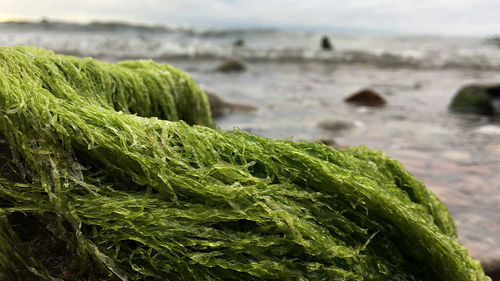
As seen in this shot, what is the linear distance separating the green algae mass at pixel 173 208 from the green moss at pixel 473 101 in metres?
7.40

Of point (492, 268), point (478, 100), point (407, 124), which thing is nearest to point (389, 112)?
point (407, 124)

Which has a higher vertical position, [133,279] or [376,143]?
[133,279]

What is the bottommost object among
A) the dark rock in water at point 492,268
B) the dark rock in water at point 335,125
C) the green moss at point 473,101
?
the dark rock in water at point 492,268

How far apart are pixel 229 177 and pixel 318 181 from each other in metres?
0.45

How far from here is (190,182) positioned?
157cm

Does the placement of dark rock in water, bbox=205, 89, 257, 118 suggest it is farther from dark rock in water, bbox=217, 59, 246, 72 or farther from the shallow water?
dark rock in water, bbox=217, 59, 246, 72

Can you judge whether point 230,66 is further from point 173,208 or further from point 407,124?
point 173,208

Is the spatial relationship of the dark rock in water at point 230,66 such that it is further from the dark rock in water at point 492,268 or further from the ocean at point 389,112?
the dark rock in water at point 492,268

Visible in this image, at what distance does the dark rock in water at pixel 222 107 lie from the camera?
6871 mm

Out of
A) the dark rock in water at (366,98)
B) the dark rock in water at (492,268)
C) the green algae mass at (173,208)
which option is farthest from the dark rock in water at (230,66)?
the green algae mass at (173,208)

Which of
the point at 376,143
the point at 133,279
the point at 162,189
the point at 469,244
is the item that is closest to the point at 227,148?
the point at 162,189

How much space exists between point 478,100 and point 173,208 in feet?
28.1

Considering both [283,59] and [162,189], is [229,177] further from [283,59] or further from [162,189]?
[283,59]

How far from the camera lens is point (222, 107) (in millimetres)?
7145
